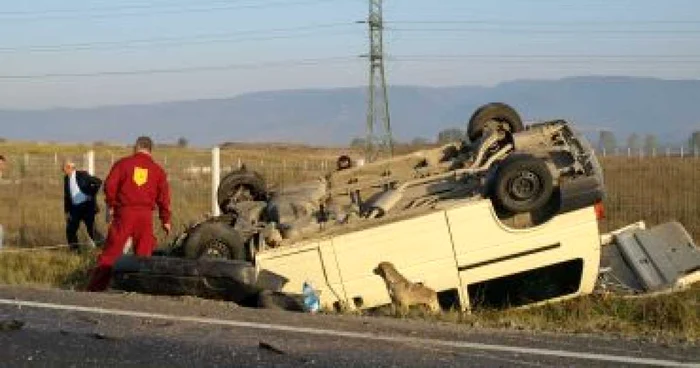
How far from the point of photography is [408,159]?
441 inches

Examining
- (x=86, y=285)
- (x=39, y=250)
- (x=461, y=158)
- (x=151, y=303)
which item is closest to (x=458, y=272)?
(x=461, y=158)

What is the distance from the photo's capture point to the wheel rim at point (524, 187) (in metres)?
9.28

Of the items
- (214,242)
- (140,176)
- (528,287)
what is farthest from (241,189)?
(528,287)

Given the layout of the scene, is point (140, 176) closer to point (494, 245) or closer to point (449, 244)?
point (449, 244)

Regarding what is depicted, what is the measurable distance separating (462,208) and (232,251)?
2128mm

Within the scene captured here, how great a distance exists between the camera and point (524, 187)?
30.5 feet

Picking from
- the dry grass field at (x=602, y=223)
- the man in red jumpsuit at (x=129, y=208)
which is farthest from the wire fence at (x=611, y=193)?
the man in red jumpsuit at (x=129, y=208)

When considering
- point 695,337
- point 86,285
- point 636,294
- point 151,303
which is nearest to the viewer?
point 695,337

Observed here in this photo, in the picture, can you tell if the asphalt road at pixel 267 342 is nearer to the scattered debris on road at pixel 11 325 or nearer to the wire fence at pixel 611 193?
the scattered debris on road at pixel 11 325

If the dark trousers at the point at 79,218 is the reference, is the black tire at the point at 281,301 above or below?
below

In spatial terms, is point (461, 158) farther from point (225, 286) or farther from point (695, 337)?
point (695, 337)

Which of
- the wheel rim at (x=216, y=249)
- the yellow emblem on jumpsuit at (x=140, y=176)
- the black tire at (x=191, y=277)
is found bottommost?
the black tire at (x=191, y=277)

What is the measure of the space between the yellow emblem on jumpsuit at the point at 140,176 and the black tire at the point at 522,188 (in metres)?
3.54

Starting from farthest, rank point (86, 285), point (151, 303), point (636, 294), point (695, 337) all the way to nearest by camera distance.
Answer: point (86, 285), point (636, 294), point (151, 303), point (695, 337)
